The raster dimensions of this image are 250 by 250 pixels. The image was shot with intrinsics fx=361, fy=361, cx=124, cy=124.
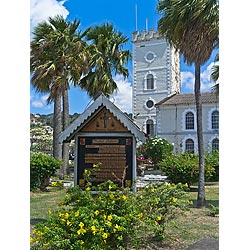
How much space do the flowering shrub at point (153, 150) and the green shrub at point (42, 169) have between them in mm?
1553

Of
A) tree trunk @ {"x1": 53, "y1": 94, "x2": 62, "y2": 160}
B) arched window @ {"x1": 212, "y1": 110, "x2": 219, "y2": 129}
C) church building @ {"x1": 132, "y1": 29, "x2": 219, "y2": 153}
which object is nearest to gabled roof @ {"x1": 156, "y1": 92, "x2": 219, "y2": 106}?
church building @ {"x1": 132, "y1": 29, "x2": 219, "y2": 153}

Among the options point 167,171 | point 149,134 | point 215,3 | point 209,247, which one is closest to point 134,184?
point 149,134

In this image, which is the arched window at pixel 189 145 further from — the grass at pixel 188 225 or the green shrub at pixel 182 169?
the green shrub at pixel 182 169

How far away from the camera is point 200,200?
4098 millimetres

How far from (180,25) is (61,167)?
3.64 metres

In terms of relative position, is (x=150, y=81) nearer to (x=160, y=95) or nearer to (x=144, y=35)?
(x=160, y=95)

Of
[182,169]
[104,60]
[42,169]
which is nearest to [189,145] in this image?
[182,169]

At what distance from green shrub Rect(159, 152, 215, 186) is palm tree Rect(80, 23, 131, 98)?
1.55 meters

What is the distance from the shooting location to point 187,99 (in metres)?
3.80

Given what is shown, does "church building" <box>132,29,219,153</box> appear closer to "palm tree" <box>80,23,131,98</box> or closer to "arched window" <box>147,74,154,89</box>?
"arched window" <box>147,74,154,89</box>

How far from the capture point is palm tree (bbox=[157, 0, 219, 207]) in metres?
3.45

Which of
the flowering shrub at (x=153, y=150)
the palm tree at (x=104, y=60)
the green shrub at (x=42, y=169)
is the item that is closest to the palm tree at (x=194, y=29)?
the flowering shrub at (x=153, y=150)

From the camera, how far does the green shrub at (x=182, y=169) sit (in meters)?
5.27
